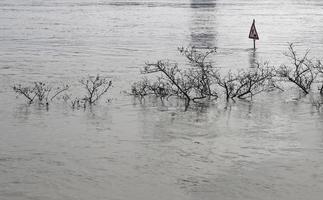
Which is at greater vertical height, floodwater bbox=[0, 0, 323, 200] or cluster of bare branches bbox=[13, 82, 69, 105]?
cluster of bare branches bbox=[13, 82, 69, 105]

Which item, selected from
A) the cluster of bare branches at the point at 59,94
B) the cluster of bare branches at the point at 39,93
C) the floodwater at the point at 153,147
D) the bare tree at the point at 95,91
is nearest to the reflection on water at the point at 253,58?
the floodwater at the point at 153,147

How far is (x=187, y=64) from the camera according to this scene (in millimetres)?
20516

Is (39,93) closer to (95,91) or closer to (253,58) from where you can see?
(95,91)

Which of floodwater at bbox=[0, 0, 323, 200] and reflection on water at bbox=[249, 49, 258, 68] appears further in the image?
reflection on water at bbox=[249, 49, 258, 68]

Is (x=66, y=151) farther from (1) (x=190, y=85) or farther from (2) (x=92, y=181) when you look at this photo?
(1) (x=190, y=85)

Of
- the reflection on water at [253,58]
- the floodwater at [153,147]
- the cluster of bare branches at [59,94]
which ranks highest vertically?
the reflection on water at [253,58]

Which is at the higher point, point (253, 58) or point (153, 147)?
point (253, 58)

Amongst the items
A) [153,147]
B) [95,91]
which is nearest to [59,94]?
[95,91]

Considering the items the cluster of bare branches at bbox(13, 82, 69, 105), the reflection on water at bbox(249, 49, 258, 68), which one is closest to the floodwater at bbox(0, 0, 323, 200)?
the cluster of bare branches at bbox(13, 82, 69, 105)

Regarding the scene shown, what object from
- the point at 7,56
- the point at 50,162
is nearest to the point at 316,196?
the point at 50,162

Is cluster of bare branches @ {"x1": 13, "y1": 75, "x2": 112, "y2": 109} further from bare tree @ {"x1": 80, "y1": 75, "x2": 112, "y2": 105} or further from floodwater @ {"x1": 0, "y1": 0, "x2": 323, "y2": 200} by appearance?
floodwater @ {"x1": 0, "y1": 0, "x2": 323, "y2": 200}

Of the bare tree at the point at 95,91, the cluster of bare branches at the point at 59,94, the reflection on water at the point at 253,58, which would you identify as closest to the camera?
the cluster of bare branches at the point at 59,94

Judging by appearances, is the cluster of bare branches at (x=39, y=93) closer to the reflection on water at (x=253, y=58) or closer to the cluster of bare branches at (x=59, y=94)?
the cluster of bare branches at (x=59, y=94)

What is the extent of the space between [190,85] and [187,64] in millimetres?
5480
